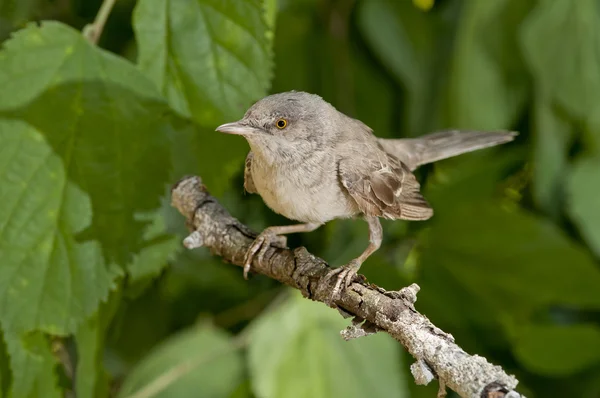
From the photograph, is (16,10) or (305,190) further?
(16,10)

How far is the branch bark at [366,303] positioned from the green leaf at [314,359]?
586mm

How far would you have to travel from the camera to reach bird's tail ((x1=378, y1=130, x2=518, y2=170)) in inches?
73.0

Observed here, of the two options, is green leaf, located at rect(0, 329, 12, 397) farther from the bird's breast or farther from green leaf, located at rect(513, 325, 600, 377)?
green leaf, located at rect(513, 325, 600, 377)

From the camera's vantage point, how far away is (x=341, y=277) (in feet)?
3.86

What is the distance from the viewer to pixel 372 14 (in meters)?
2.71

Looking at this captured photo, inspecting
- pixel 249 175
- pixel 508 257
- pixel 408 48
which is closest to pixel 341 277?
pixel 249 175

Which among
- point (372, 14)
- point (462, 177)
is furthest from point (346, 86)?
point (462, 177)

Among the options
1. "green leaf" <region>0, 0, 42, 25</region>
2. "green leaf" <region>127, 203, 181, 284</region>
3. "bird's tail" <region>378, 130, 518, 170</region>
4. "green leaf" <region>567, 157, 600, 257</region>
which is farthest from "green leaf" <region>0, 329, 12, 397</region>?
"green leaf" <region>567, 157, 600, 257</region>

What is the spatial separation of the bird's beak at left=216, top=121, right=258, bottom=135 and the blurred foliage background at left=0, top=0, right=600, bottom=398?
21 centimetres

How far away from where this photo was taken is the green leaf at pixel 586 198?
2361 millimetres

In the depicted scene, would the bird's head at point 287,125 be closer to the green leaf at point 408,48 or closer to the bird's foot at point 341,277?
the bird's foot at point 341,277

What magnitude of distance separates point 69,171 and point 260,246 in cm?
45

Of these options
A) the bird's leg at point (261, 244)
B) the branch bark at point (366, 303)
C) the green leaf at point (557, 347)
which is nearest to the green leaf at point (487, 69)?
the green leaf at point (557, 347)

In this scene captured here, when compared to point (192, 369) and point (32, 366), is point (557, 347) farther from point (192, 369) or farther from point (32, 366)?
point (32, 366)
